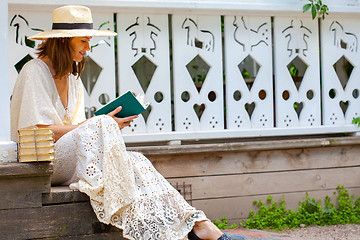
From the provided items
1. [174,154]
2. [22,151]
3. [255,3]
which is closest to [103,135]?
[22,151]

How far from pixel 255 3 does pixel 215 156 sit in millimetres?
1313

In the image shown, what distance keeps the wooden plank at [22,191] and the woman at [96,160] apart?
0.19 metres

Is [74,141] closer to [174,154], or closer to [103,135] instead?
[103,135]

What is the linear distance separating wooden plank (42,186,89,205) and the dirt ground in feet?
6.12

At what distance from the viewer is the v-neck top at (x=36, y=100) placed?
3104 millimetres

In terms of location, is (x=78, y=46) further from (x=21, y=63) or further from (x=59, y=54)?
(x=21, y=63)

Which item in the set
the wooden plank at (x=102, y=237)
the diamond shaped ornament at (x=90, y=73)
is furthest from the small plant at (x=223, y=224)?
the diamond shaped ornament at (x=90, y=73)

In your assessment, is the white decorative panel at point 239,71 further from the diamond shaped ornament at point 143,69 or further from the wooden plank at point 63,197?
the wooden plank at point 63,197

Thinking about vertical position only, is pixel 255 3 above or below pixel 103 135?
above

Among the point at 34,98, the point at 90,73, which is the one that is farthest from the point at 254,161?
the point at 90,73

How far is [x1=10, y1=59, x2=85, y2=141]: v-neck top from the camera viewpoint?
3104 millimetres

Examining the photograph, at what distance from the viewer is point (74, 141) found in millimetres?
3029

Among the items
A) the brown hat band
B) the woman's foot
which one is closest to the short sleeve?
the brown hat band

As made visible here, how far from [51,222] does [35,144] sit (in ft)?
1.44
